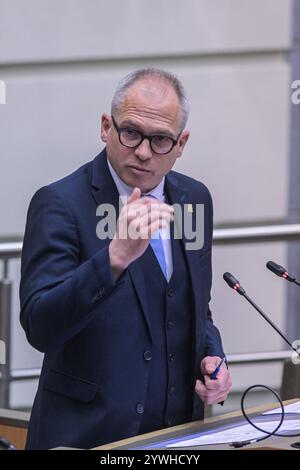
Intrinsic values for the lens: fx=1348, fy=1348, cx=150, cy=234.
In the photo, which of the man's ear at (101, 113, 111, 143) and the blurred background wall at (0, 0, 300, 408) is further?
the blurred background wall at (0, 0, 300, 408)

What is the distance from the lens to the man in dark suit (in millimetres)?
3273

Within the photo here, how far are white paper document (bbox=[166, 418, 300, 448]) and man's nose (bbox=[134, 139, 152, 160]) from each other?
0.69 meters

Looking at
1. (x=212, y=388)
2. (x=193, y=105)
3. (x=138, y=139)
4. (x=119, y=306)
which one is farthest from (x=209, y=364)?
(x=193, y=105)

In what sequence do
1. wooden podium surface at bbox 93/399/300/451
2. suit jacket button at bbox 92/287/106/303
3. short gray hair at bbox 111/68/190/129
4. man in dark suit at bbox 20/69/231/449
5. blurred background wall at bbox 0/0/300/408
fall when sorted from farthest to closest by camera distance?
blurred background wall at bbox 0/0/300/408 → short gray hair at bbox 111/68/190/129 → man in dark suit at bbox 20/69/231/449 → suit jacket button at bbox 92/287/106/303 → wooden podium surface at bbox 93/399/300/451

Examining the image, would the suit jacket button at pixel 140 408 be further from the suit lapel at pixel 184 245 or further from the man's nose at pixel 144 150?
the man's nose at pixel 144 150

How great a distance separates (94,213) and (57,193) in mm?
108

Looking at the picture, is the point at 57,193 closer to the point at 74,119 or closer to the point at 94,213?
A: the point at 94,213

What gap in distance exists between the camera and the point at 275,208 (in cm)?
618

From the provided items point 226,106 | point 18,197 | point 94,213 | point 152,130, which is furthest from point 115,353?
point 226,106

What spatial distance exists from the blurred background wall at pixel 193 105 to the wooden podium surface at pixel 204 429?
7.42ft

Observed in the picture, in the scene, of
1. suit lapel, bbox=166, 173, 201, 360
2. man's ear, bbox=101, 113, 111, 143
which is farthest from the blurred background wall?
man's ear, bbox=101, 113, 111, 143

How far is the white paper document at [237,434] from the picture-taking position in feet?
10.2

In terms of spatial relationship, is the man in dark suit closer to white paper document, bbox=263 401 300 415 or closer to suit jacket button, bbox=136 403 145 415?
suit jacket button, bbox=136 403 145 415

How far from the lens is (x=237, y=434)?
3191 mm
